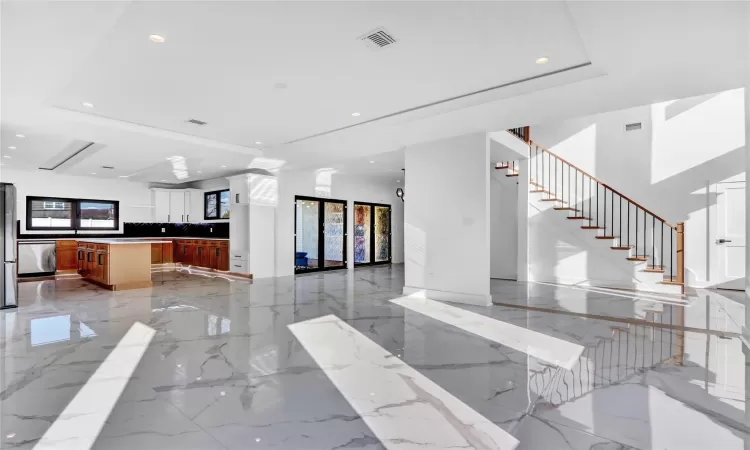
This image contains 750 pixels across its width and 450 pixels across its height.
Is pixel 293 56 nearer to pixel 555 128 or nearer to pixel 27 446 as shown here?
pixel 27 446

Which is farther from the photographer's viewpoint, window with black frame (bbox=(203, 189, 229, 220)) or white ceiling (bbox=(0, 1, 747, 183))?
window with black frame (bbox=(203, 189, 229, 220))

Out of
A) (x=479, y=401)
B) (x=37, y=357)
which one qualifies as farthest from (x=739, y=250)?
(x=37, y=357)

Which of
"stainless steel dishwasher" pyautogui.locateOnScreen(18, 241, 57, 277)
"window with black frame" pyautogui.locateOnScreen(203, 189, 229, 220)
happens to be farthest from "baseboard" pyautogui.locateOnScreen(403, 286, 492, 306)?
"stainless steel dishwasher" pyautogui.locateOnScreen(18, 241, 57, 277)

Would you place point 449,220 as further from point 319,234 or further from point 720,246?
point 720,246

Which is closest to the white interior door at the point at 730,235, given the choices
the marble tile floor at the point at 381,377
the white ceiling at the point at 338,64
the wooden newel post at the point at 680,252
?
the wooden newel post at the point at 680,252

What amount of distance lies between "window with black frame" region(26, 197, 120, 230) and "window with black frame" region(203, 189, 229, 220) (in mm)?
2295

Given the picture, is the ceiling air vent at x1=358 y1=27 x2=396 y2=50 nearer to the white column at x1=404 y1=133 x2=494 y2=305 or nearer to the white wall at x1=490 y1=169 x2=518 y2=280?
the white column at x1=404 y1=133 x2=494 y2=305

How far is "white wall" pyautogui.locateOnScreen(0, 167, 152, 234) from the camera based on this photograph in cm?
884

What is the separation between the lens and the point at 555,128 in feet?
29.3

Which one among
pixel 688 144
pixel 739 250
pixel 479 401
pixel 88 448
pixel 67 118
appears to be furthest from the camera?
pixel 688 144

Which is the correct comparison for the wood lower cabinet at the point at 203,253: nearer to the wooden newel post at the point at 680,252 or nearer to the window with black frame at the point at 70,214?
the window with black frame at the point at 70,214

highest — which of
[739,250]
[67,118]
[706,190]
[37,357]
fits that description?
[67,118]

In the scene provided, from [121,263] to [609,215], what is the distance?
10026 mm

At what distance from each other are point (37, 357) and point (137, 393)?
1569mm
